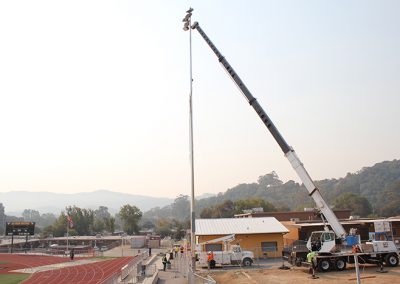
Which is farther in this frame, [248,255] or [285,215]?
[285,215]

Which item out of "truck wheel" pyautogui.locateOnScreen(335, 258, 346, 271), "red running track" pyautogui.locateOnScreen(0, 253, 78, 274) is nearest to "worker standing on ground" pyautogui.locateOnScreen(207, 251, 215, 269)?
"truck wheel" pyautogui.locateOnScreen(335, 258, 346, 271)

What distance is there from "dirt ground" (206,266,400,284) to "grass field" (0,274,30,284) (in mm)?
19436

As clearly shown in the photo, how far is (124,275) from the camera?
101ft

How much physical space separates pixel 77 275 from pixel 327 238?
2471 centimetres

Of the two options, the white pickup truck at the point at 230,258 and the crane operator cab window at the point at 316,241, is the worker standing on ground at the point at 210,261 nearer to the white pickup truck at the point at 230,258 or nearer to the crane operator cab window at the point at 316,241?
the white pickup truck at the point at 230,258

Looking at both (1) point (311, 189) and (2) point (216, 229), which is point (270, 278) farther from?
→ (2) point (216, 229)

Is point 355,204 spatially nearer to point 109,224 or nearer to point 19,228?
point 109,224

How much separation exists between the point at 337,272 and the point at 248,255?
915 centimetres

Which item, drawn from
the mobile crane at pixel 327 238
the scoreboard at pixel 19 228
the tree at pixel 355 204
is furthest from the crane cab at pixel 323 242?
the tree at pixel 355 204

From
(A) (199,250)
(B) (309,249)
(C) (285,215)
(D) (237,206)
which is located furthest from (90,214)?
(B) (309,249)

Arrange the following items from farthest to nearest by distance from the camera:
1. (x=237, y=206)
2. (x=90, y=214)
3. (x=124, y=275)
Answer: (x=90, y=214) < (x=237, y=206) < (x=124, y=275)

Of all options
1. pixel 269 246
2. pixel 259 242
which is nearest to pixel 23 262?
pixel 259 242

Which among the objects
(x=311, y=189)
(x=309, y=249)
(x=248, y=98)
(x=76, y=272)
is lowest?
(x=76, y=272)

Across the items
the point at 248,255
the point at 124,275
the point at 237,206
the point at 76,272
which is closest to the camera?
the point at 124,275
